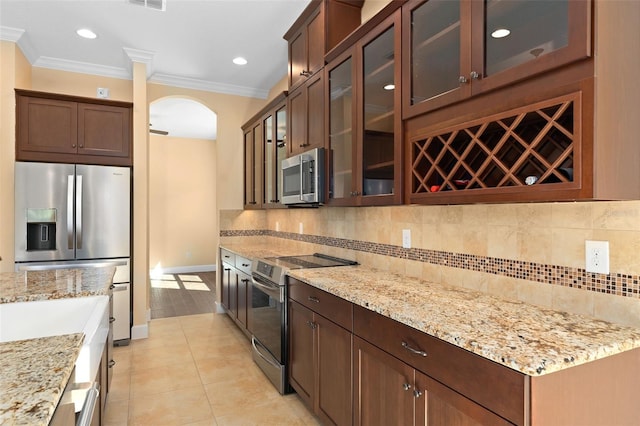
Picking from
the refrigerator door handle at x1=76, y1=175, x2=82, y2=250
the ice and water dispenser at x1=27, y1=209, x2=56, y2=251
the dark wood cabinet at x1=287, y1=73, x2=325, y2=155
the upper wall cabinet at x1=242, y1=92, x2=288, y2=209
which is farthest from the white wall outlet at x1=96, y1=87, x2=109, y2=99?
the dark wood cabinet at x1=287, y1=73, x2=325, y2=155

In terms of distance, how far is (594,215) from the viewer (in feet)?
4.69

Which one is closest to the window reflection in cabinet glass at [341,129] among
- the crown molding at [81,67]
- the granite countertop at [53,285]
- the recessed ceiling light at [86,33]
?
the granite countertop at [53,285]

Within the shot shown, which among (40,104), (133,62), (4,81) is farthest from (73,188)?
(133,62)

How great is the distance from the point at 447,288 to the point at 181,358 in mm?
2625

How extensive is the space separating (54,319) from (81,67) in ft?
11.6

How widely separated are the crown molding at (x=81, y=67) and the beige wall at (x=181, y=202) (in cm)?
359

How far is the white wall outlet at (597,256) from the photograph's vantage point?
139 centimetres

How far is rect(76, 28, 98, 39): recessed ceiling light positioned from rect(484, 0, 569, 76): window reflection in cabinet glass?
3.52 meters

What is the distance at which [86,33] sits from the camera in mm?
3441

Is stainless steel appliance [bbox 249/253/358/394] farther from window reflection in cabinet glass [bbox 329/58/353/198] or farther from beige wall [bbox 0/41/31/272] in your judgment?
beige wall [bbox 0/41/31/272]

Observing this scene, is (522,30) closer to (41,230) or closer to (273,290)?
(273,290)

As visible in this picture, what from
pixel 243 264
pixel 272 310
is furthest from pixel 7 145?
pixel 272 310

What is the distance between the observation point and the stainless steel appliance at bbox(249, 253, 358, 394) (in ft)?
8.75

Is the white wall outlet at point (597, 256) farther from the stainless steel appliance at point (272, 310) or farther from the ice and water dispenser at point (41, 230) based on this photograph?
the ice and water dispenser at point (41, 230)
